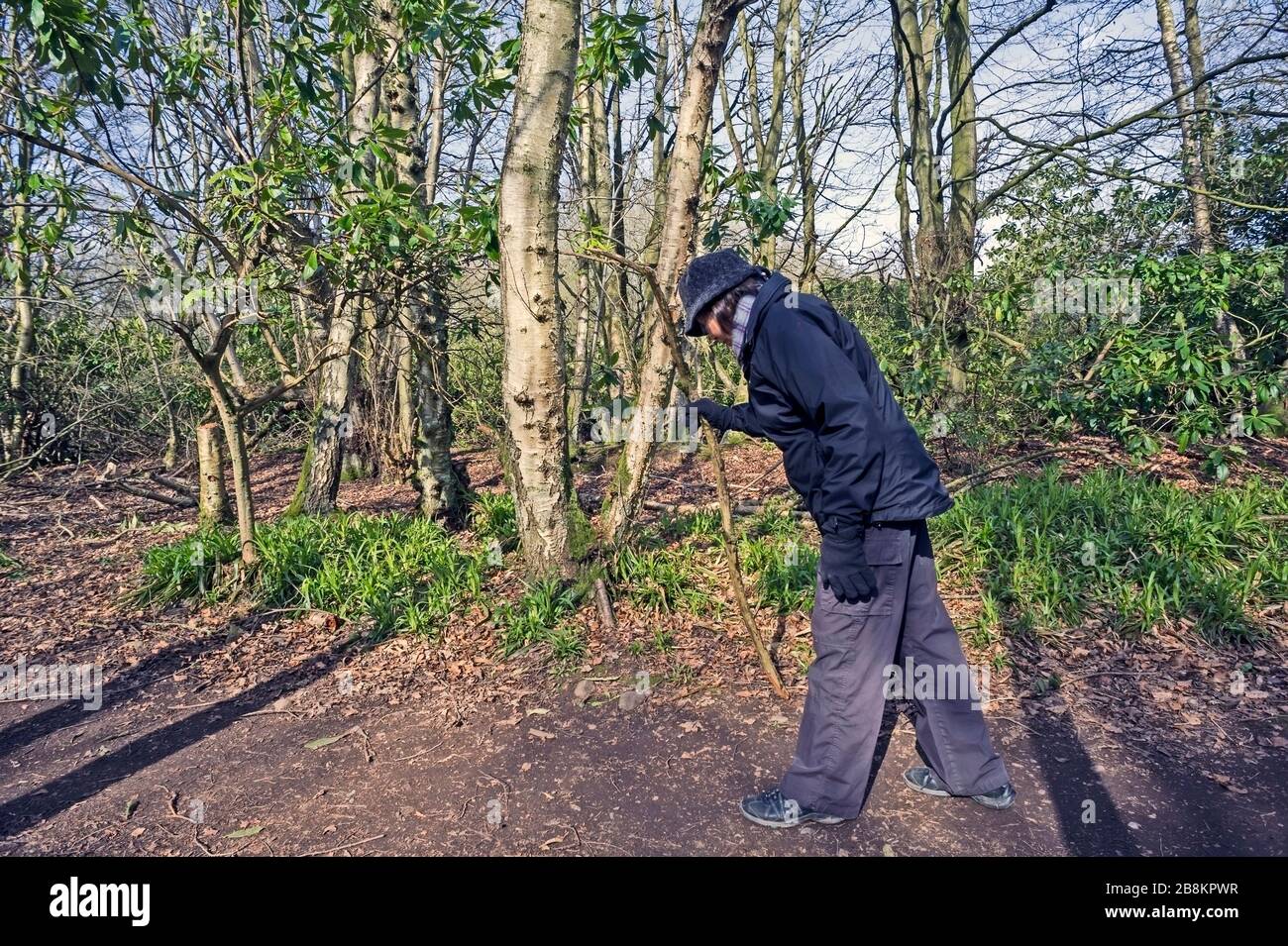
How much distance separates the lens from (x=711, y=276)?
268 centimetres

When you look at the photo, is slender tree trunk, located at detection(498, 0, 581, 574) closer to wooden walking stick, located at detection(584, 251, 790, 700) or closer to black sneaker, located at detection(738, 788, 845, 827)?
wooden walking stick, located at detection(584, 251, 790, 700)

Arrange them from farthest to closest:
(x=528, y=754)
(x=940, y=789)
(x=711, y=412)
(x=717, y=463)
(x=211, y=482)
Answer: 1. (x=211, y=482)
2. (x=717, y=463)
3. (x=528, y=754)
4. (x=711, y=412)
5. (x=940, y=789)

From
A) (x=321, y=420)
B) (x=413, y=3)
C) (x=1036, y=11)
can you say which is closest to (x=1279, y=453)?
(x=1036, y=11)

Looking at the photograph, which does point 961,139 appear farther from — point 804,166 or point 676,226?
point 676,226

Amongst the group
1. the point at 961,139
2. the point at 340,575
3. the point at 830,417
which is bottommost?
the point at 340,575

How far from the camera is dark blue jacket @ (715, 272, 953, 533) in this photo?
243 cm

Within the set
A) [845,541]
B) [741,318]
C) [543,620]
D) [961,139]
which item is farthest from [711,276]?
[961,139]

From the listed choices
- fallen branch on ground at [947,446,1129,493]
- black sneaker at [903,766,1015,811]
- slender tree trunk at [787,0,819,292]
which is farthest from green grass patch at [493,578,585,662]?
slender tree trunk at [787,0,819,292]

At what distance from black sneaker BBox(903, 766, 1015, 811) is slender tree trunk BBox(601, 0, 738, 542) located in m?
2.42

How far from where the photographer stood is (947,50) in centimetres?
845

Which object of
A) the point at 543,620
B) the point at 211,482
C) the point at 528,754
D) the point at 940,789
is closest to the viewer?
the point at 940,789

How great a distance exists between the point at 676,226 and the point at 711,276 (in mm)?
2103

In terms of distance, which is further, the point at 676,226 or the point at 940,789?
the point at 676,226

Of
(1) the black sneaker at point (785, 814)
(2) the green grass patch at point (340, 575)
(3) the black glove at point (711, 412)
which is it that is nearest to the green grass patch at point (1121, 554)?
(1) the black sneaker at point (785, 814)
